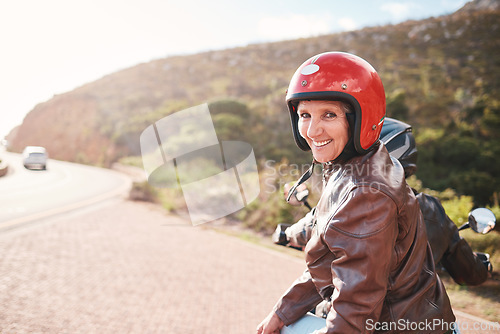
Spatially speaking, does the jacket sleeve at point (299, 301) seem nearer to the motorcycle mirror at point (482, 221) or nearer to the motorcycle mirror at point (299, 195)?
the motorcycle mirror at point (299, 195)

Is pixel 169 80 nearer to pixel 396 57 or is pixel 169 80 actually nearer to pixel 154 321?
pixel 396 57

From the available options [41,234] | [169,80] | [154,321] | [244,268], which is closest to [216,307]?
[154,321]

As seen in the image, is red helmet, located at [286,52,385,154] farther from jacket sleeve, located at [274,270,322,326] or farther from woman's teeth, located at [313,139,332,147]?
jacket sleeve, located at [274,270,322,326]

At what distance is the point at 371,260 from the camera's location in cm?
111

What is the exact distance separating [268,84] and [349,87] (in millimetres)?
34001

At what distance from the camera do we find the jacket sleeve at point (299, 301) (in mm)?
1466

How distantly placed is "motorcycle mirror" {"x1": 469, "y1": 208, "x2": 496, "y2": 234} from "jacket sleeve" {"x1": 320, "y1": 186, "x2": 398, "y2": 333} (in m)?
1.47

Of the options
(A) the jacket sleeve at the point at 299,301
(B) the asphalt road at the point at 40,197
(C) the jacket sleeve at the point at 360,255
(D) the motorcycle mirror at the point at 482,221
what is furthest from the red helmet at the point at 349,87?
(B) the asphalt road at the point at 40,197

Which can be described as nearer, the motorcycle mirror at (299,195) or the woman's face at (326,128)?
the woman's face at (326,128)

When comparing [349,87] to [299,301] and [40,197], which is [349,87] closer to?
[299,301]

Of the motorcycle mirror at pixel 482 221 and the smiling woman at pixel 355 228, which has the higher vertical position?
the smiling woman at pixel 355 228

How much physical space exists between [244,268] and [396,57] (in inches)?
1391

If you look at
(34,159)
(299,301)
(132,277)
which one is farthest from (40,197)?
(299,301)

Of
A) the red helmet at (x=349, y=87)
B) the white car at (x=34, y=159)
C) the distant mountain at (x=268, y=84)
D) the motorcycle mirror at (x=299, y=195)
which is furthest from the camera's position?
the white car at (x=34, y=159)
